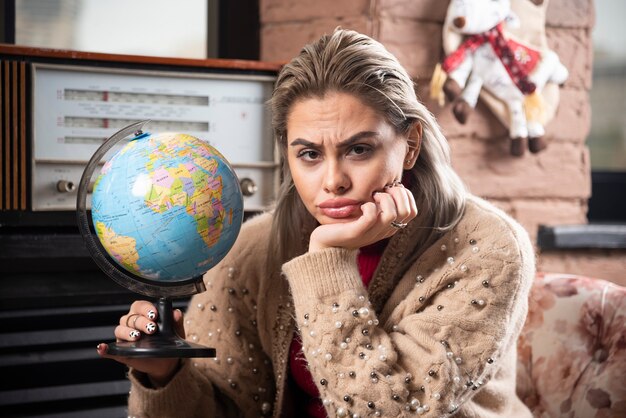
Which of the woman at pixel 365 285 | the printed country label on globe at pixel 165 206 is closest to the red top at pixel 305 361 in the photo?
the woman at pixel 365 285

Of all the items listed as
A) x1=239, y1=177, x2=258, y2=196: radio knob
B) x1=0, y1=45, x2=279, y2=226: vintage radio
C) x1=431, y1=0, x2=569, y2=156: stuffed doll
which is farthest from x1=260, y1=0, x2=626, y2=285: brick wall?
x1=239, y1=177, x2=258, y2=196: radio knob

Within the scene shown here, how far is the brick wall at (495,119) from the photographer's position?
2.32 metres

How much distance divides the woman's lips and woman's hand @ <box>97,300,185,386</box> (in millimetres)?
321

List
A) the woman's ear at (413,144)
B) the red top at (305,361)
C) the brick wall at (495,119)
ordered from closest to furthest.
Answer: the woman's ear at (413,144), the red top at (305,361), the brick wall at (495,119)

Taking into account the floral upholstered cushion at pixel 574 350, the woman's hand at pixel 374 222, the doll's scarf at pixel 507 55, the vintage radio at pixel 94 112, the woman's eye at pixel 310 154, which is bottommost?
the floral upholstered cushion at pixel 574 350

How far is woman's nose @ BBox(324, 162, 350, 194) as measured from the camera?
1.52 meters

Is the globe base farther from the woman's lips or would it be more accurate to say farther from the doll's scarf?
the doll's scarf

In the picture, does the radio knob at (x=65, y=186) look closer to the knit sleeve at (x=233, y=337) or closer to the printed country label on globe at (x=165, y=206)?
the knit sleeve at (x=233, y=337)

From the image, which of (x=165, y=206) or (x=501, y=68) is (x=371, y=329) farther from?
(x=501, y=68)

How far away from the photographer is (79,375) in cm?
197

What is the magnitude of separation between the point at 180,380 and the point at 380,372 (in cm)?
39

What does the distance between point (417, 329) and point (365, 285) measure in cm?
22

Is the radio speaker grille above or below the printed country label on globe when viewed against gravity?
above

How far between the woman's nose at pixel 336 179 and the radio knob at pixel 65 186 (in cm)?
69
